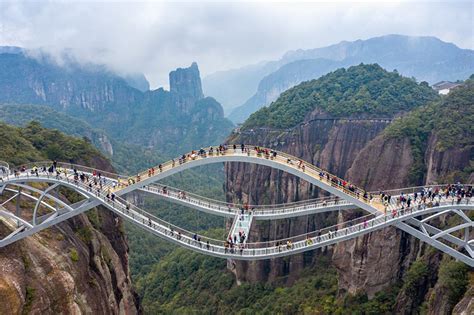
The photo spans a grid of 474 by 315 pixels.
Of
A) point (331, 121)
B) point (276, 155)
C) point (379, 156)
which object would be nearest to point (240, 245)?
point (276, 155)

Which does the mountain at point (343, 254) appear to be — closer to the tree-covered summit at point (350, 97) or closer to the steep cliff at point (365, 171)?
the steep cliff at point (365, 171)

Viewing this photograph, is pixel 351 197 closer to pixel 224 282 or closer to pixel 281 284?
pixel 281 284

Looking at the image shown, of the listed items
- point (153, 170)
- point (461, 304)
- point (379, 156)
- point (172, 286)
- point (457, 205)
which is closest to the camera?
point (461, 304)

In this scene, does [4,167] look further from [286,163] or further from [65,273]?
[286,163]

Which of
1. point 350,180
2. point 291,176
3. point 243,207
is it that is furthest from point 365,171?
point 243,207

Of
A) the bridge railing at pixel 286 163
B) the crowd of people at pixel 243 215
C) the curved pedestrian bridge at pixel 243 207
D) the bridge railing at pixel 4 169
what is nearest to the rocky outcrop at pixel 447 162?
the crowd of people at pixel 243 215
